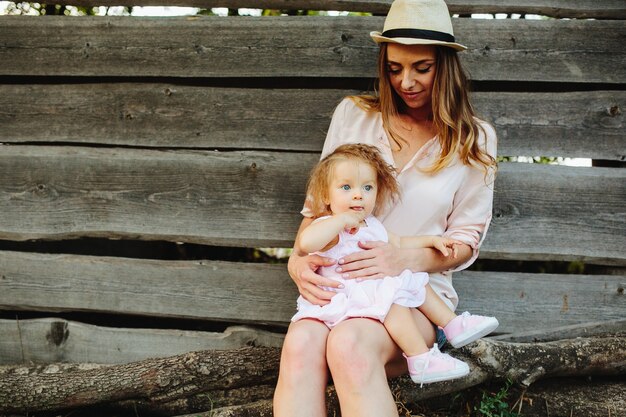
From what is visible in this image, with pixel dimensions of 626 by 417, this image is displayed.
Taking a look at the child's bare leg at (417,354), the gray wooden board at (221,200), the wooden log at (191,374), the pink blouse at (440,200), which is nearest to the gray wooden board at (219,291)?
the gray wooden board at (221,200)

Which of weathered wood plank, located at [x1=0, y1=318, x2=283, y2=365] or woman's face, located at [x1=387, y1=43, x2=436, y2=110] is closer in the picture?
woman's face, located at [x1=387, y1=43, x2=436, y2=110]

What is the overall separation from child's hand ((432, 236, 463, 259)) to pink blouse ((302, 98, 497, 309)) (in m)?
0.08

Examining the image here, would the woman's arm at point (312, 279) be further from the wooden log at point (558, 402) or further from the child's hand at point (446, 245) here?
the wooden log at point (558, 402)

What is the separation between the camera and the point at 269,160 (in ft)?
10.9

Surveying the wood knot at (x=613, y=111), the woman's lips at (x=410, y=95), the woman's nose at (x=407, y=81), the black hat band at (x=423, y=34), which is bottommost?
the wood knot at (x=613, y=111)

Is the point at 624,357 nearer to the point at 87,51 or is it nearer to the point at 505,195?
the point at 505,195

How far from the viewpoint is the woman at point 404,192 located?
234 centimetres

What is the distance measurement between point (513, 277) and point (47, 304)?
243 centimetres

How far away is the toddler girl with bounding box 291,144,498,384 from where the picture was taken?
2.41 meters

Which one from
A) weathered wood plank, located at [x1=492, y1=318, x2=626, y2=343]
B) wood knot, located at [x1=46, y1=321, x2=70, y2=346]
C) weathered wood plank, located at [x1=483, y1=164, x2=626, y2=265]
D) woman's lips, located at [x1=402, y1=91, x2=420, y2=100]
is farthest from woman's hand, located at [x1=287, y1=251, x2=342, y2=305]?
wood knot, located at [x1=46, y1=321, x2=70, y2=346]

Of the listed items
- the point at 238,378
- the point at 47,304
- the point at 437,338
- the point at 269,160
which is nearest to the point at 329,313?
the point at 437,338

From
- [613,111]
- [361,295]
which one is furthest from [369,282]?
[613,111]

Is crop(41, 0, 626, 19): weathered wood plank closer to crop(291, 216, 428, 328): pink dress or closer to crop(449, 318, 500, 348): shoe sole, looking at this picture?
crop(291, 216, 428, 328): pink dress

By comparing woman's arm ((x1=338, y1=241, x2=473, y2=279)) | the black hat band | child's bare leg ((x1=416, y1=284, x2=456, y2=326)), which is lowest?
child's bare leg ((x1=416, y1=284, x2=456, y2=326))
